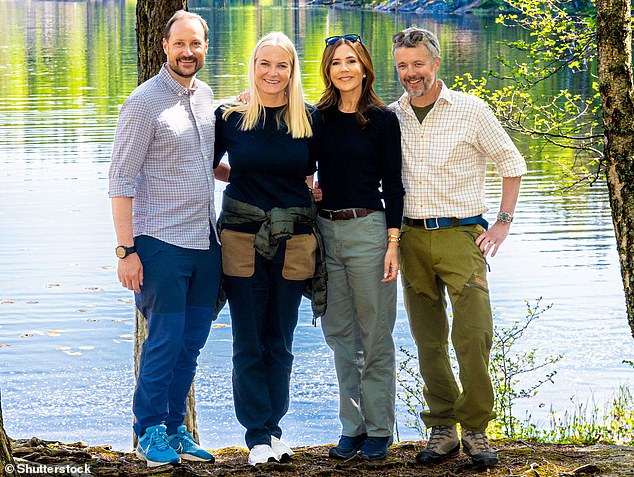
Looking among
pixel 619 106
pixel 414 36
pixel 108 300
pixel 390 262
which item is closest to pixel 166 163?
pixel 390 262

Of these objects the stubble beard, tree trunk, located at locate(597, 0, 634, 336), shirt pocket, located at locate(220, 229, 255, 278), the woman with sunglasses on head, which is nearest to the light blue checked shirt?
shirt pocket, located at locate(220, 229, 255, 278)

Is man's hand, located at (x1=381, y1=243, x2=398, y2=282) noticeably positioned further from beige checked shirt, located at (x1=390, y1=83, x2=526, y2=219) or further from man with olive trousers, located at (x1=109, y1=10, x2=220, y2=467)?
man with olive trousers, located at (x1=109, y1=10, x2=220, y2=467)

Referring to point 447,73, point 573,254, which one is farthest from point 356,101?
point 447,73

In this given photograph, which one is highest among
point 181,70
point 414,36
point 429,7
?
point 429,7

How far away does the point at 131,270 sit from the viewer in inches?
171

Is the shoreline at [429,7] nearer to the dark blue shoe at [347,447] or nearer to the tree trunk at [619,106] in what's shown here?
the tree trunk at [619,106]

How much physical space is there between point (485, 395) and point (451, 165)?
1.05 metres

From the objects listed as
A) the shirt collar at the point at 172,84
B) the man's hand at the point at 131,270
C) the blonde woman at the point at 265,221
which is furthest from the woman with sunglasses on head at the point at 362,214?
the man's hand at the point at 131,270

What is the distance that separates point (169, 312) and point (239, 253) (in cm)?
40

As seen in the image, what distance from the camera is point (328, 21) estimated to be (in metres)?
65.3

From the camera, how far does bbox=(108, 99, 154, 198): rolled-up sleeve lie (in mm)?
4285

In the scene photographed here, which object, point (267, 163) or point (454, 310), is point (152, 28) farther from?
point (454, 310)

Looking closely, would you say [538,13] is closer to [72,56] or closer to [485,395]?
[485,395]

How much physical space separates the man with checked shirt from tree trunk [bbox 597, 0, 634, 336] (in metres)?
0.46
